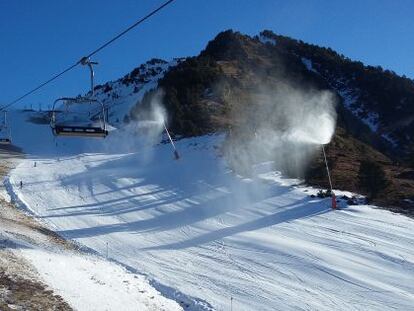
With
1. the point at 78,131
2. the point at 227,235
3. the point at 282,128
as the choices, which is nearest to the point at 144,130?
the point at 282,128

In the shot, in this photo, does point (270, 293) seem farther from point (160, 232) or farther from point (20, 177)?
point (20, 177)

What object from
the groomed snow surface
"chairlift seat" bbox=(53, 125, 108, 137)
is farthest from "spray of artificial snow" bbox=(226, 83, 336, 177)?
"chairlift seat" bbox=(53, 125, 108, 137)

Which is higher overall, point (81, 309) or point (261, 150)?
point (261, 150)

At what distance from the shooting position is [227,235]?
2173 cm

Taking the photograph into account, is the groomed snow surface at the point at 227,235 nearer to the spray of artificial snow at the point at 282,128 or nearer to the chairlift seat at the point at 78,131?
the spray of artificial snow at the point at 282,128

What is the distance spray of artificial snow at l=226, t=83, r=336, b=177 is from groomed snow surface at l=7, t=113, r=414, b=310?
157 cm

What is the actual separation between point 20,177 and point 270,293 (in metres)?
27.8

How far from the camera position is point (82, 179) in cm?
3659

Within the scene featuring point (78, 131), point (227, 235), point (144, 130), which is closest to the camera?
point (78, 131)

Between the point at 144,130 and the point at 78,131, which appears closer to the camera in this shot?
the point at 78,131

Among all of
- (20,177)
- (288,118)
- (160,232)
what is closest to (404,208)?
(160,232)

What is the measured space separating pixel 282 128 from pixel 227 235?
2192 centimetres

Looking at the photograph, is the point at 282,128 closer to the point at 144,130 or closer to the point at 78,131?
the point at 144,130

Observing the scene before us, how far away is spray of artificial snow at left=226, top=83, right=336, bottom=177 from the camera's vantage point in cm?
3494
